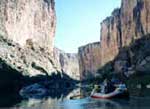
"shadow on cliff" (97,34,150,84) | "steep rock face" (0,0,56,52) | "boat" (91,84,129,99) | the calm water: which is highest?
"steep rock face" (0,0,56,52)

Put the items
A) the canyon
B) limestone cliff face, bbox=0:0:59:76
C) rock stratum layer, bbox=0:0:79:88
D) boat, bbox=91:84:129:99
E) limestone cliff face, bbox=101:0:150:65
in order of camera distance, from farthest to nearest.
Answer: limestone cliff face, bbox=101:0:150:65 → limestone cliff face, bbox=0:0:59:76 → the canyon → rock stratum layer, bbox=0:0:79:88 → boat, bbox=91:84:129:99

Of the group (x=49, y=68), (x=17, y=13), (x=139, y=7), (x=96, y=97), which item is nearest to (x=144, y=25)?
(x=139, y=7)

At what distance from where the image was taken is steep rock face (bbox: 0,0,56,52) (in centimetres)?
11056

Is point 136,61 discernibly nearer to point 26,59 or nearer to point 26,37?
point 26,59

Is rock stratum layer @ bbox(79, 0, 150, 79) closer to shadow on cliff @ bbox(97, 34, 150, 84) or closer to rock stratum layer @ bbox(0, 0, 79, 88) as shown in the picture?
shadow on cliff @ bbox(97, 34, 150, 84)

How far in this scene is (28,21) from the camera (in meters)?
133

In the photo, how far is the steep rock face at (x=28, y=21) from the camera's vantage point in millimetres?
110562

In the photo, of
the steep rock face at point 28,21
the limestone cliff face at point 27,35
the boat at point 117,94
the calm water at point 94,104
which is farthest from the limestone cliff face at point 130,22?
the calm water at point 94,104

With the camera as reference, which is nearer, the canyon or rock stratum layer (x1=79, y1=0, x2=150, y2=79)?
the canyon

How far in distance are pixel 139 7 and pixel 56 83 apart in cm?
4015

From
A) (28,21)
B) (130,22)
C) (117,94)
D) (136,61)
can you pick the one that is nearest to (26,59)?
(28,21)

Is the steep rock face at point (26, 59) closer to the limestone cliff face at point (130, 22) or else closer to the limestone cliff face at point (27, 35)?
the limestone cliff face at point (27, 35)

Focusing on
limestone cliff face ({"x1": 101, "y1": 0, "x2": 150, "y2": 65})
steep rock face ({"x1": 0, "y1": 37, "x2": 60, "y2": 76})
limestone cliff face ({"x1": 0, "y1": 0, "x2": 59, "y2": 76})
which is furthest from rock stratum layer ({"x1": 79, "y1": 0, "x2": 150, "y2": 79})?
limestone cliff face ({"x1": 0, "y1": 0, "x2": 59, "y2": 76})

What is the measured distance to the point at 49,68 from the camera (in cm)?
13338
